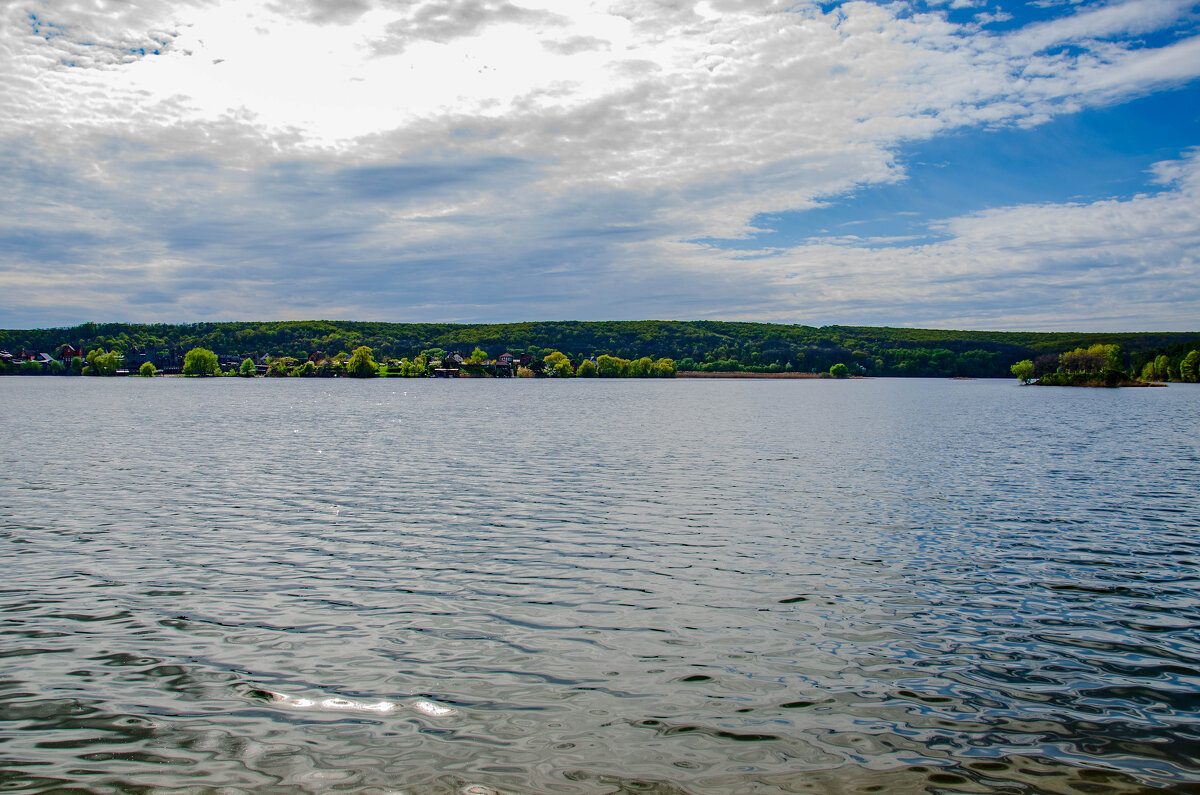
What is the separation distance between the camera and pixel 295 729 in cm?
1061

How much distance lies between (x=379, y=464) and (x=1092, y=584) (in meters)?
35.7

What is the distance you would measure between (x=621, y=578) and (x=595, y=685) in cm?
675

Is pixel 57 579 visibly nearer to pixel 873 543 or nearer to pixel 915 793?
pixel 915 793

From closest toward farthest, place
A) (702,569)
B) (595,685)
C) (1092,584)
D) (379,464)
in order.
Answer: (595,685) → (1092,584) → (702,569) → (379,464)

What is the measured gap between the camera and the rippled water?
9836 millimetres

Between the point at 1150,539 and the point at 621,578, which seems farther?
the point at 1150,539

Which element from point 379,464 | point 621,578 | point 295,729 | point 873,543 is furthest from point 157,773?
point 379,464

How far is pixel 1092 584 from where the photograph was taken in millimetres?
18406

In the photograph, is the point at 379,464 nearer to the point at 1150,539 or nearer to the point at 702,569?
the point at 702,569

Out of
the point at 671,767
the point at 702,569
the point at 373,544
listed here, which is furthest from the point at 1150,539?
the point at 373,544

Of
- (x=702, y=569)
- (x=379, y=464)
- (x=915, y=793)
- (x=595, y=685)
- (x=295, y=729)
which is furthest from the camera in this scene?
(x=379, y=464)

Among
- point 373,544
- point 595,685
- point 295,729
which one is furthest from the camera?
point 373,544

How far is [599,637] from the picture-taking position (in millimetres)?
14656

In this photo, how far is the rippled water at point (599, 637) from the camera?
984 centimetres
